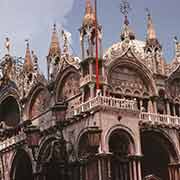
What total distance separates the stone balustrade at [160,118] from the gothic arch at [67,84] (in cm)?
454

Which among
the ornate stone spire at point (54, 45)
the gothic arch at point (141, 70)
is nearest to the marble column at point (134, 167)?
the gothic arch at point (141, 70)

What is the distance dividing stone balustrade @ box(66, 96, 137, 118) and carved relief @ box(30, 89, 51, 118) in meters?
6.41

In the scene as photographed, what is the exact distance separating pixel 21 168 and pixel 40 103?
4.56 meters

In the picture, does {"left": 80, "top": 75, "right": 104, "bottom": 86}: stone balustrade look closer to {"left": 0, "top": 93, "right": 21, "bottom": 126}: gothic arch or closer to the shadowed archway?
the shadowed archway

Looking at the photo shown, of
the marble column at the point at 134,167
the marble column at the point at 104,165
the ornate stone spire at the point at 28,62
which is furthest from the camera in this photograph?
the ornate stone spire at the point at 28,62

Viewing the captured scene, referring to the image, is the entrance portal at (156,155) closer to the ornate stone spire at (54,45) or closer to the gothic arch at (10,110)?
the ornate stone spire at (54,45)

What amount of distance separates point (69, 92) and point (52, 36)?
215 inches

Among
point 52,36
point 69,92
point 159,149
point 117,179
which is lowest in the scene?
point 117,179

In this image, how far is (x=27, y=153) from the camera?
3506cm

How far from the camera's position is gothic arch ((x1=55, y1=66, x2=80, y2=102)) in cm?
3374

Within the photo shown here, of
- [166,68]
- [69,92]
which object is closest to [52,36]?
[69,92]

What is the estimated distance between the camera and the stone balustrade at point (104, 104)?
28547 mm

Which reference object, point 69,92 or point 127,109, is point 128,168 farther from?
point 69,92

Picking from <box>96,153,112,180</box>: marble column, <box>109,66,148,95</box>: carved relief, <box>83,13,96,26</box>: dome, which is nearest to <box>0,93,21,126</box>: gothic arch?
<box>109,66,148,95</box>: carved relief
